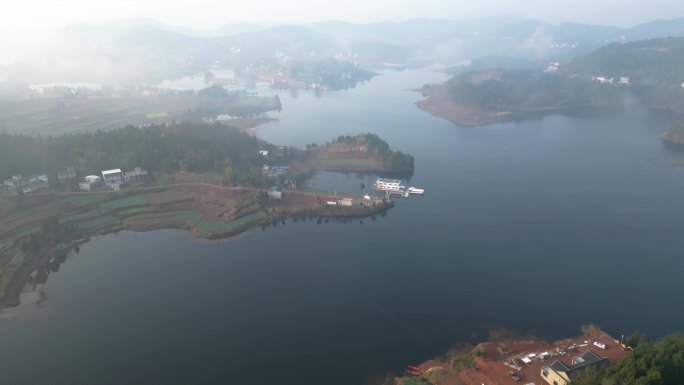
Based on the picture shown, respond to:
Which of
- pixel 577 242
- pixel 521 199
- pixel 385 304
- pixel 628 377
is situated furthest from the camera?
pixel 521 199

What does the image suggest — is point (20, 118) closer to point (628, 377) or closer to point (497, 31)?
point (628, 377)

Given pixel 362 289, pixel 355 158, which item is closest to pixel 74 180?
pixel 355 158

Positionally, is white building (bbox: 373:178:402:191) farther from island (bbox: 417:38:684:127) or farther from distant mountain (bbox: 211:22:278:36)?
distant mountain (bbox: 211:22:278:36)

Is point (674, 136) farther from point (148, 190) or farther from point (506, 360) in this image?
point (148, 190)

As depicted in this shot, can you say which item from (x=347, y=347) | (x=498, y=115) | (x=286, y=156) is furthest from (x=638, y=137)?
(x=347, y=347)

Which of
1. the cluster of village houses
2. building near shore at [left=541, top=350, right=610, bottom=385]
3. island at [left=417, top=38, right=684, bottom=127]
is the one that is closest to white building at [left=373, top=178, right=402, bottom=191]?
the cluster of village houses

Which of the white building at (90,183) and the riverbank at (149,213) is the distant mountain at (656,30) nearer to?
the riverbank at (149,213)
